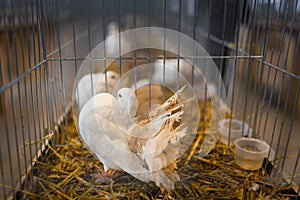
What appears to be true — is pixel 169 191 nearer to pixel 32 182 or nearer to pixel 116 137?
pixel 116 137

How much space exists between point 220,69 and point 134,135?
714mm

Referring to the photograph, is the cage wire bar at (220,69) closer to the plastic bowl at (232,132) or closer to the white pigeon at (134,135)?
the plastic bowl at (232,132)

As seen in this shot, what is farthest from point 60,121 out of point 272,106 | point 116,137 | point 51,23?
point 272,106

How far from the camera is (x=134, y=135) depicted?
1059 mm

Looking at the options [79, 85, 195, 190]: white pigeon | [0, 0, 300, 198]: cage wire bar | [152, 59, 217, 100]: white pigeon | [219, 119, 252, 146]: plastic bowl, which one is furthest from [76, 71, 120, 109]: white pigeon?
[219, 119, 252, 146]: plastic bowl

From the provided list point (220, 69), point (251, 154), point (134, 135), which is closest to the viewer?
point (134, 135)

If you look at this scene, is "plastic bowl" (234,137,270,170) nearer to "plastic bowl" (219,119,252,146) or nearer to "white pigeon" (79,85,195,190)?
"plastic bowl" (219,119,252,146)

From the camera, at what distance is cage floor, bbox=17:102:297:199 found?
41.7 inches

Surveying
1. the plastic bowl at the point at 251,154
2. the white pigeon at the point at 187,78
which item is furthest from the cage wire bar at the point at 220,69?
the white pigeon at the point at 187,78

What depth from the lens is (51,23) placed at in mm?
1503

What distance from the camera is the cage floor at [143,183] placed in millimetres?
1060

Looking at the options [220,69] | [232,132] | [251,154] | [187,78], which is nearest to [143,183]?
[251,154]

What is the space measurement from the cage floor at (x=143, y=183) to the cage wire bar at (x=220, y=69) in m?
0.06

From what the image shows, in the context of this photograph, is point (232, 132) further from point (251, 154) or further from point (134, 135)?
point (134, 135)
